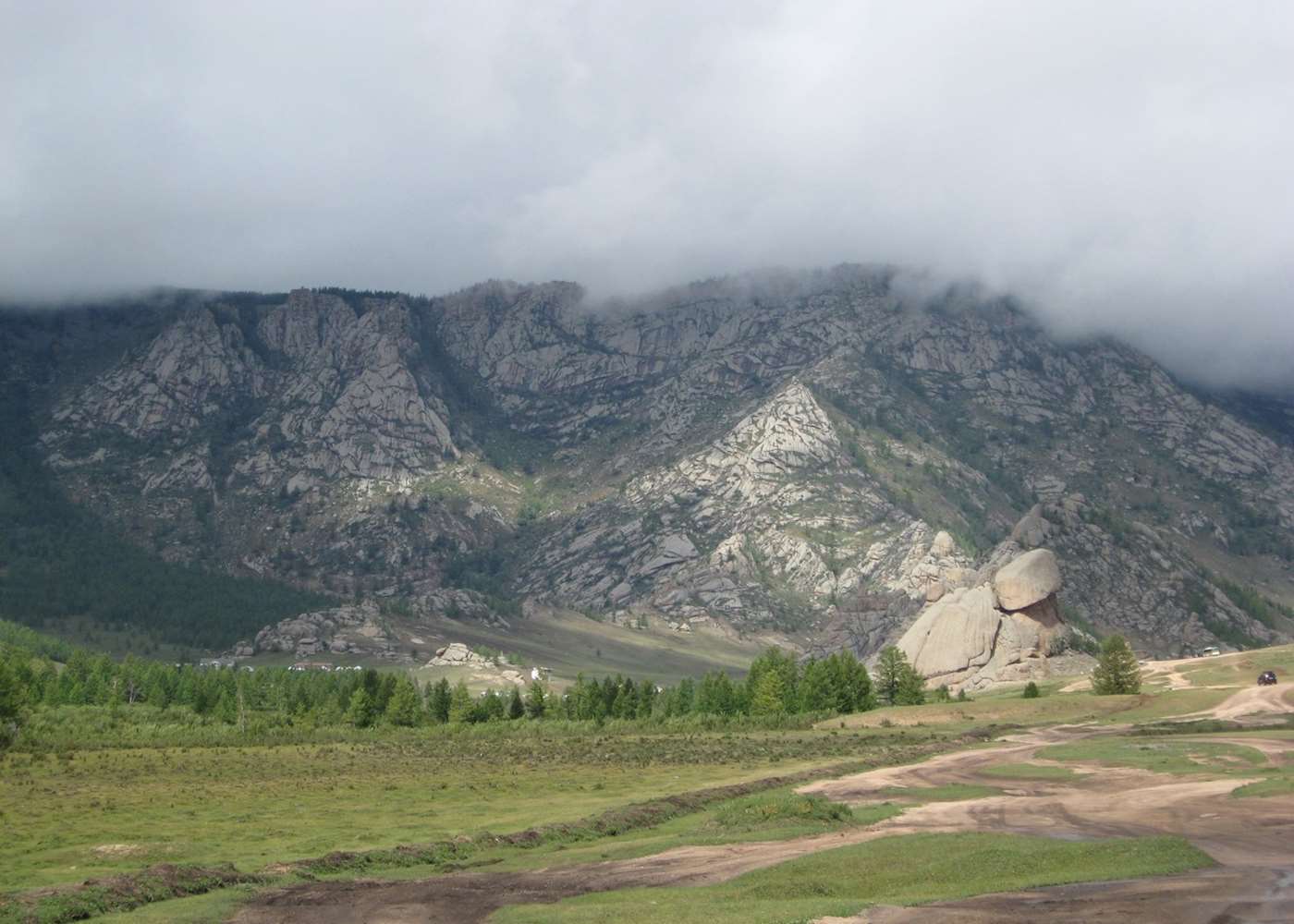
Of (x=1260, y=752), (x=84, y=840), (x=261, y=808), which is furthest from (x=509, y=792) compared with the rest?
(x=1260, y=752)

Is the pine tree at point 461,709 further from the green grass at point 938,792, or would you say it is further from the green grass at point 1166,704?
the green grass at point 938,792

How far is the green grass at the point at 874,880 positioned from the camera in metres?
33.8

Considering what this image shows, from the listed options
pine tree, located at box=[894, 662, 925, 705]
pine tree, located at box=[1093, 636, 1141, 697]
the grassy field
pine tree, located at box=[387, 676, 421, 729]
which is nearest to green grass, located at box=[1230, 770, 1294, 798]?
the grassy field

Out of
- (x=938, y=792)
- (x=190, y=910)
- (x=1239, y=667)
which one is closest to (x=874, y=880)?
(x=190, y=910)

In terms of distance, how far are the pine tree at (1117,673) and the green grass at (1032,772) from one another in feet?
233

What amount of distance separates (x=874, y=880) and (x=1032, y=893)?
649 centimetres

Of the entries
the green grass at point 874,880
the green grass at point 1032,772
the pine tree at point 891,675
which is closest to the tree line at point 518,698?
the pine tree at point 891,675

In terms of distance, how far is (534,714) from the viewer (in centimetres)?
17900

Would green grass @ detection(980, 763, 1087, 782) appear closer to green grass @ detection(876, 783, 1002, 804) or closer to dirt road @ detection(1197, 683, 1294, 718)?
green grass @ detection(876, 783, 1002, 804)

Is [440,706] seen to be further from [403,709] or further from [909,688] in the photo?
[909,688]

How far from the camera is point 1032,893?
33.7 metres

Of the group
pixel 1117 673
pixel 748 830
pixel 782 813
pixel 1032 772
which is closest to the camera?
pixel 748 830

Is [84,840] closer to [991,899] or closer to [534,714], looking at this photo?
[991,899]

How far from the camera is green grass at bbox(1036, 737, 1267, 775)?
70312 mm
